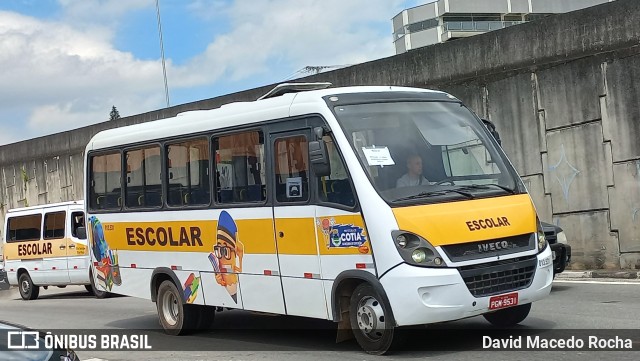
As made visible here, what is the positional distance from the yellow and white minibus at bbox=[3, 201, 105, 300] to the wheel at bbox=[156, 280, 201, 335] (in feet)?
26.9

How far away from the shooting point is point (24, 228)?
21.4 meters

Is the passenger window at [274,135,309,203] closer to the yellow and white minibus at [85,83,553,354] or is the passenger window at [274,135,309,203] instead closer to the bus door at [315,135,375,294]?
the yellow and white minibus at [85,83,553,354]

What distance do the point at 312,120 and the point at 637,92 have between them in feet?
27.2

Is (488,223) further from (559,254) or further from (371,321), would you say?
(559,254)

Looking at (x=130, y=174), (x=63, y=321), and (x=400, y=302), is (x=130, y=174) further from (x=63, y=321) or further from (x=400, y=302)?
(x=400, y=302)

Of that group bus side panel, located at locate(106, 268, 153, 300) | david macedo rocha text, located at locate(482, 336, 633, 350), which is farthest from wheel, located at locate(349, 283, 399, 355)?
bus side panel, located at locate(106, 268, 153, 300)

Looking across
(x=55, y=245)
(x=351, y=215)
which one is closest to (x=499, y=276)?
(x=351, y=215)

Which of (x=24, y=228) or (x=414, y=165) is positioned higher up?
(x=414, y=165)

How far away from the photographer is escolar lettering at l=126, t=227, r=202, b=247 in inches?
408

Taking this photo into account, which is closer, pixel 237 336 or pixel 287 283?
pixel 287 283

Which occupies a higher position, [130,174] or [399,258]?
[130,174]

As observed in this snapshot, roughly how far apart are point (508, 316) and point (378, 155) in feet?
8.01

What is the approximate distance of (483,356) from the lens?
7.73 m

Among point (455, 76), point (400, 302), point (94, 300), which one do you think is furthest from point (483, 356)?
point (94, 300)
